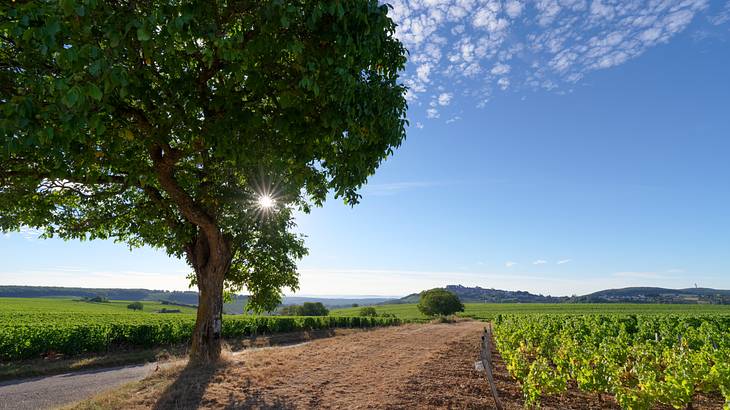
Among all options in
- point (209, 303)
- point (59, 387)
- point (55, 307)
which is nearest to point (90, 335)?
point (59, 387)

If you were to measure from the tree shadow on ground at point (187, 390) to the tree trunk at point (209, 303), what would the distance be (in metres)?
1.27

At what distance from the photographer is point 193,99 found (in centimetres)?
760

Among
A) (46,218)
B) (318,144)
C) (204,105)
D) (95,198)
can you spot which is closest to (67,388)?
(46,218)

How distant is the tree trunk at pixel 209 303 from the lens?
1412 centimetres

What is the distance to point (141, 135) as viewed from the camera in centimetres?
900

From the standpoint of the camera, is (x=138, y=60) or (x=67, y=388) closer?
(x=138, y=60)

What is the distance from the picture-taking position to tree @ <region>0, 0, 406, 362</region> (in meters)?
4.75

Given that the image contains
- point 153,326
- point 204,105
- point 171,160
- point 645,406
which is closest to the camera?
point 204,105

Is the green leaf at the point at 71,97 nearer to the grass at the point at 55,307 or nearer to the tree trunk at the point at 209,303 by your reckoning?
the tree trunk at the point at 209,303

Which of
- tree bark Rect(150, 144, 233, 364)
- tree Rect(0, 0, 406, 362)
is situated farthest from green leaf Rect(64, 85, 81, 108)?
tree bark Rect(150, 144, 233, 364)

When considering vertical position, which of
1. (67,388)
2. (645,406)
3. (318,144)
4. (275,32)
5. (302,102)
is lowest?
(67,388)

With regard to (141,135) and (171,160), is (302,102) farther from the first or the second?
(171,160)

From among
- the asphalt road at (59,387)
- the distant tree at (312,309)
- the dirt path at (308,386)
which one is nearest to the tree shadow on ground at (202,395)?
the dirt path at (308,386)

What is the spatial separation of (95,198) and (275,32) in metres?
10.2
